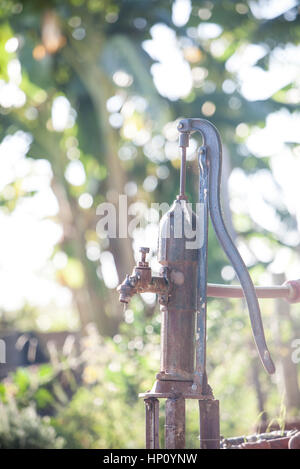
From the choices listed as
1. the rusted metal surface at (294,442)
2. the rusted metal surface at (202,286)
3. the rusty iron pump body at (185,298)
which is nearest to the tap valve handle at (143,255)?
the rusty iron pump body at (185,298)

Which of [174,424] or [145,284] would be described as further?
[145,284]

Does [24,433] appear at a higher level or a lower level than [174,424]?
higher

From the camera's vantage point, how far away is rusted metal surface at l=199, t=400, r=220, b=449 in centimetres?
135

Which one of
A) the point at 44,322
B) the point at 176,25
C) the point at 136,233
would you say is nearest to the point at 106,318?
the point at 136,233

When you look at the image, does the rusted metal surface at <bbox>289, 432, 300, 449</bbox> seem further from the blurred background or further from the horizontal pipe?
the blurred background

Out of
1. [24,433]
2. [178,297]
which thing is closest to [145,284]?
[178,297]

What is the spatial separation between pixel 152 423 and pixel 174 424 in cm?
5

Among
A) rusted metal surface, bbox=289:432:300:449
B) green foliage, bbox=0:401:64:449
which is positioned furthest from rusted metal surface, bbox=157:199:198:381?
green foliage, bbox=0:401:64:449

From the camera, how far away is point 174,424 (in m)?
1.33

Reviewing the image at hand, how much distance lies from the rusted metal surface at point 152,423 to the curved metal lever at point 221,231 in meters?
0.26

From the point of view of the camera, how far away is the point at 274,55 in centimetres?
765

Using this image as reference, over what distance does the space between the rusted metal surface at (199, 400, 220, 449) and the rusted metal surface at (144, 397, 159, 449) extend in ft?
0.32

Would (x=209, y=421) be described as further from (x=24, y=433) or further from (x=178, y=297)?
(x=24, y=433)

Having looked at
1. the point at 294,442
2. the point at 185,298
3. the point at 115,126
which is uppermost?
the point at 115,126
